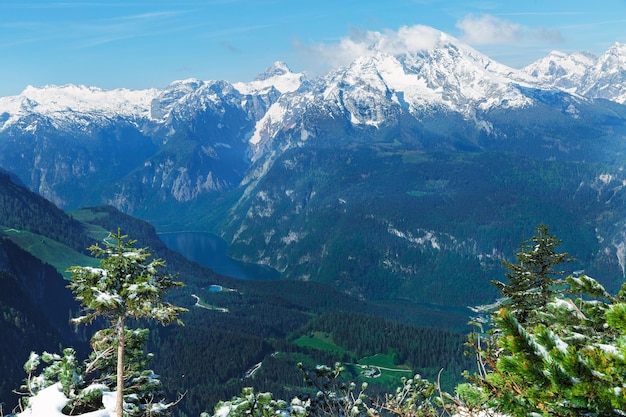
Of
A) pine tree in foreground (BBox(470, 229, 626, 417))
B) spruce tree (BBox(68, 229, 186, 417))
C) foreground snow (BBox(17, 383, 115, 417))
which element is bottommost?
foreground snow (BBox(17, 383, 115, 417))

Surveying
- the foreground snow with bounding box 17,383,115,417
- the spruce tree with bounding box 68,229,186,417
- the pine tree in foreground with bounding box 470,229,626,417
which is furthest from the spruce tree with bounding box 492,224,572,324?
the pine tree in foreground with bounding box 470,229,626,417

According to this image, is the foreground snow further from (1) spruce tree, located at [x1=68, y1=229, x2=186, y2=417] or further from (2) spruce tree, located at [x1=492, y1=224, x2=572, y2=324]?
(2) spruce tree, located at [x1=492, y1=224, x2=572, y2=324]

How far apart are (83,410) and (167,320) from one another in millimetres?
9921

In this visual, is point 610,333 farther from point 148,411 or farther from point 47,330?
point 47,330

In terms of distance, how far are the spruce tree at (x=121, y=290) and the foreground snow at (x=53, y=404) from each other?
5.61ft

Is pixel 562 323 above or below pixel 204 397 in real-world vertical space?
above

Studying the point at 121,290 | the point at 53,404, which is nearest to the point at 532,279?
the point at 121,290

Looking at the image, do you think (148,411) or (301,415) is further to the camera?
(148,411)

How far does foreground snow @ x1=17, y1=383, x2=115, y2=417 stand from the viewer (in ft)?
102

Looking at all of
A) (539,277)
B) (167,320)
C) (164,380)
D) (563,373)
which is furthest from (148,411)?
(164,380)

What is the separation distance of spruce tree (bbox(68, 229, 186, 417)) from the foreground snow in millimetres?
1710

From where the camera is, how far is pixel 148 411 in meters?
33.4

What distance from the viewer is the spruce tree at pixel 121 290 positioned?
2816 cm

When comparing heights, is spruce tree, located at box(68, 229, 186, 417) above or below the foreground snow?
above
